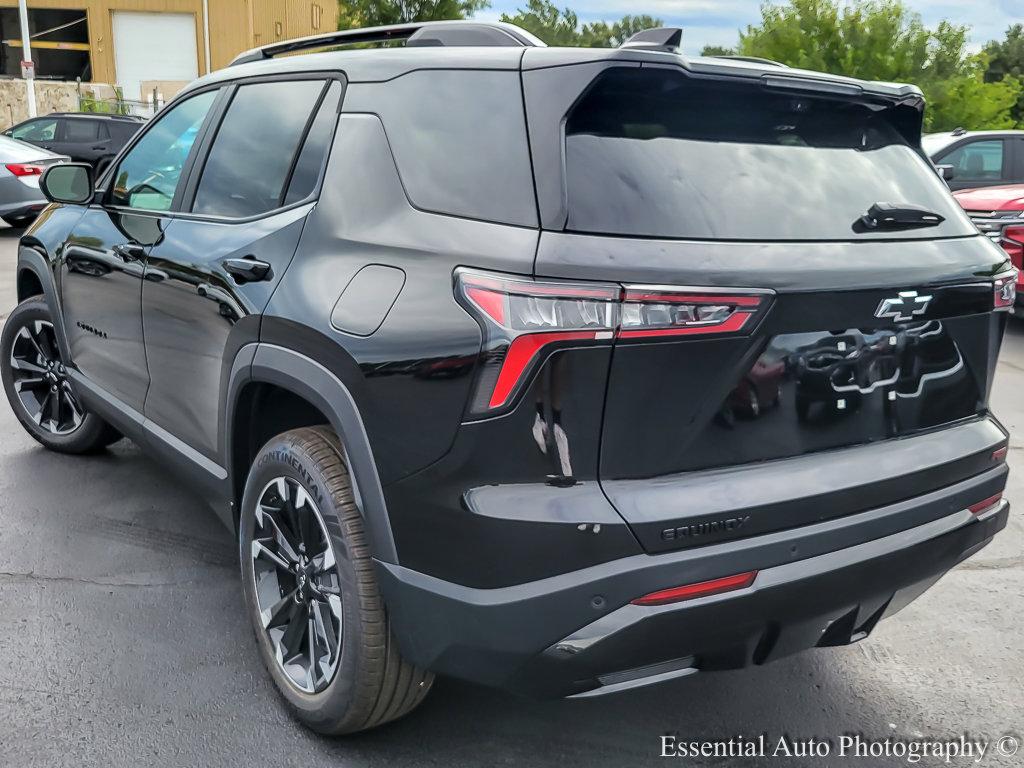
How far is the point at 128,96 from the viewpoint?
1446 inches

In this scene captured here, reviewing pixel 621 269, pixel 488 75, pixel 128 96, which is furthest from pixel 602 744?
pixel 128 96

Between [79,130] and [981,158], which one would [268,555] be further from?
[79,130]

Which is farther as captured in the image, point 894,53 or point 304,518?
point 894,53

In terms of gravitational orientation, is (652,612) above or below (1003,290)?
below

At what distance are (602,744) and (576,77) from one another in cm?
172

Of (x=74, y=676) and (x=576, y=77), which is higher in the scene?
(x=576, y=77)

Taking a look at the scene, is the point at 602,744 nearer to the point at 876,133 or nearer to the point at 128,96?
the point at 876,133

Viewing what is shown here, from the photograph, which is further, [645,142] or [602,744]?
[602,744]

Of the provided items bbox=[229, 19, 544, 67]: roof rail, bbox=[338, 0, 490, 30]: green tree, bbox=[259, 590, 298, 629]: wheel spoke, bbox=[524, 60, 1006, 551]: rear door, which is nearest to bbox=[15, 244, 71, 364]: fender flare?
bbox=[229, 19, 544, 67]: roof rail

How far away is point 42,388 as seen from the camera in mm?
4879

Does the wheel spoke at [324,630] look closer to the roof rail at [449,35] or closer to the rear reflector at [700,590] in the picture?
the rear reflector at [700,590]

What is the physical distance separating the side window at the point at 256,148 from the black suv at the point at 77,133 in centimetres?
1606

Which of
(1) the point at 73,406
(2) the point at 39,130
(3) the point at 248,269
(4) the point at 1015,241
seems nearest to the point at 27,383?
(1) the point at 73,406

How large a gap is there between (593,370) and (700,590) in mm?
516
